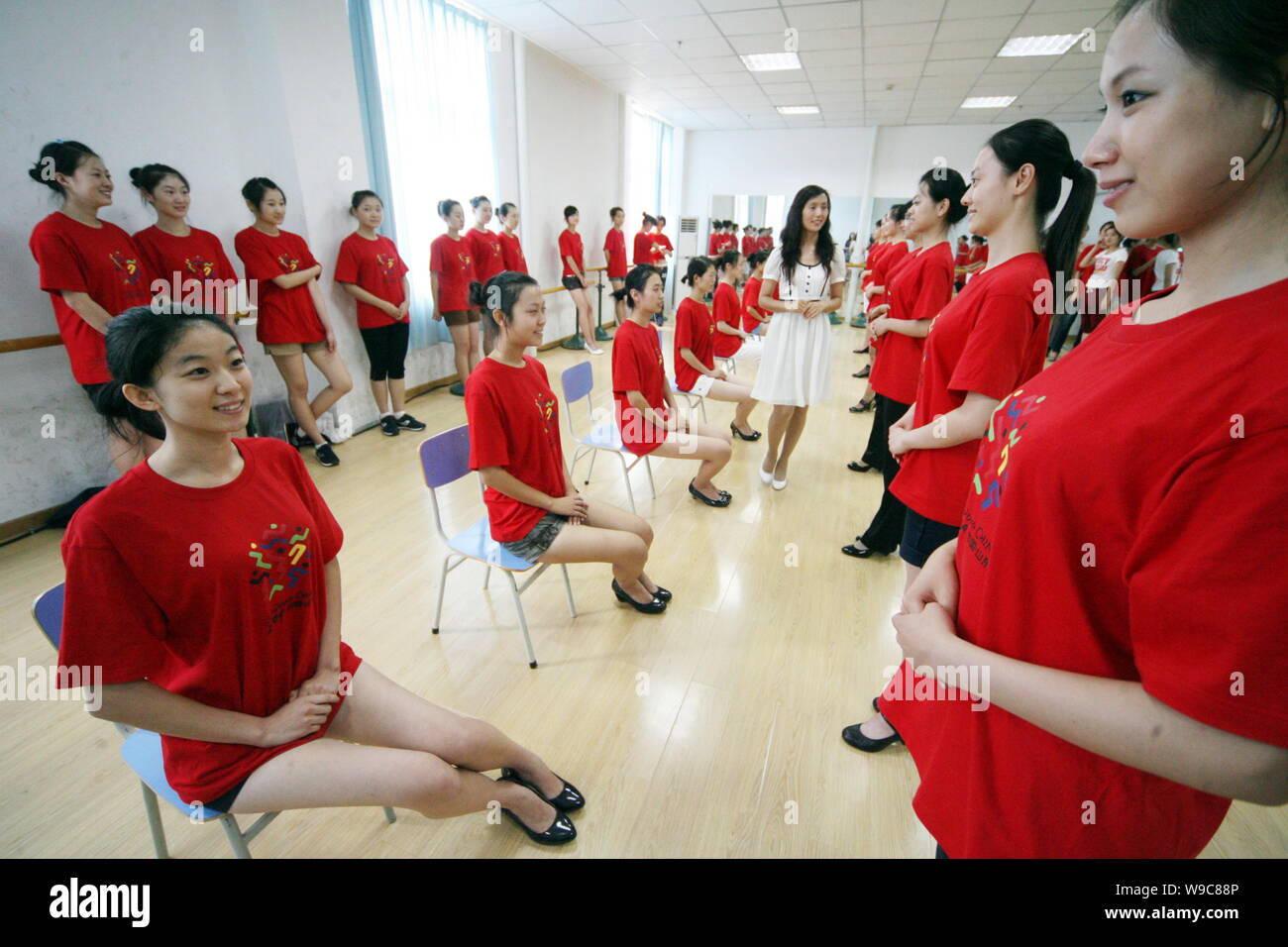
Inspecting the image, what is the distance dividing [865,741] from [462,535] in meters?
1.57

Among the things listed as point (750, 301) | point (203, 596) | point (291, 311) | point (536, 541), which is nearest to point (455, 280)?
point (291, 311)

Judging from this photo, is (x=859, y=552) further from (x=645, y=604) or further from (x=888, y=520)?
(x=645, y=604)

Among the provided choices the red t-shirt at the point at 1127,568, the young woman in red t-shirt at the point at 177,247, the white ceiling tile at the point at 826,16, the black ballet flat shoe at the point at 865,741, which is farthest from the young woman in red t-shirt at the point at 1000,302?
the white ceiling tile at the point at 826,16

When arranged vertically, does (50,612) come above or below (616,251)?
below

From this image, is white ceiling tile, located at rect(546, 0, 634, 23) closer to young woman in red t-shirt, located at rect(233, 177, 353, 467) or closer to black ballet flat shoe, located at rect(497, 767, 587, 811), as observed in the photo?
young woman in red t-shirt, located at rect(233, 177, 353, 467)

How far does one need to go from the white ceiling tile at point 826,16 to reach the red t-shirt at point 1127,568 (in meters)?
5.20

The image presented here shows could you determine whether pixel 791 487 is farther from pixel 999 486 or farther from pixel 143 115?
pixel 143 115

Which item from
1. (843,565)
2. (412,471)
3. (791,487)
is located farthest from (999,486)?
(412,471)

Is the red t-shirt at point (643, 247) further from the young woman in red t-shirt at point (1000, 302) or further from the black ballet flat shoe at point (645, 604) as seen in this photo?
the young woman in red t-shirt at point (1000, 302)

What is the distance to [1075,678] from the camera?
0.54 meters

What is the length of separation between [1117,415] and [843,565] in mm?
2311

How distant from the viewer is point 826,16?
4.52m

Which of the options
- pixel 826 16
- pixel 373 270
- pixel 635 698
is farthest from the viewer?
pixel 826 16

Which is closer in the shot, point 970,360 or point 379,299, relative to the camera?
point 970,360
